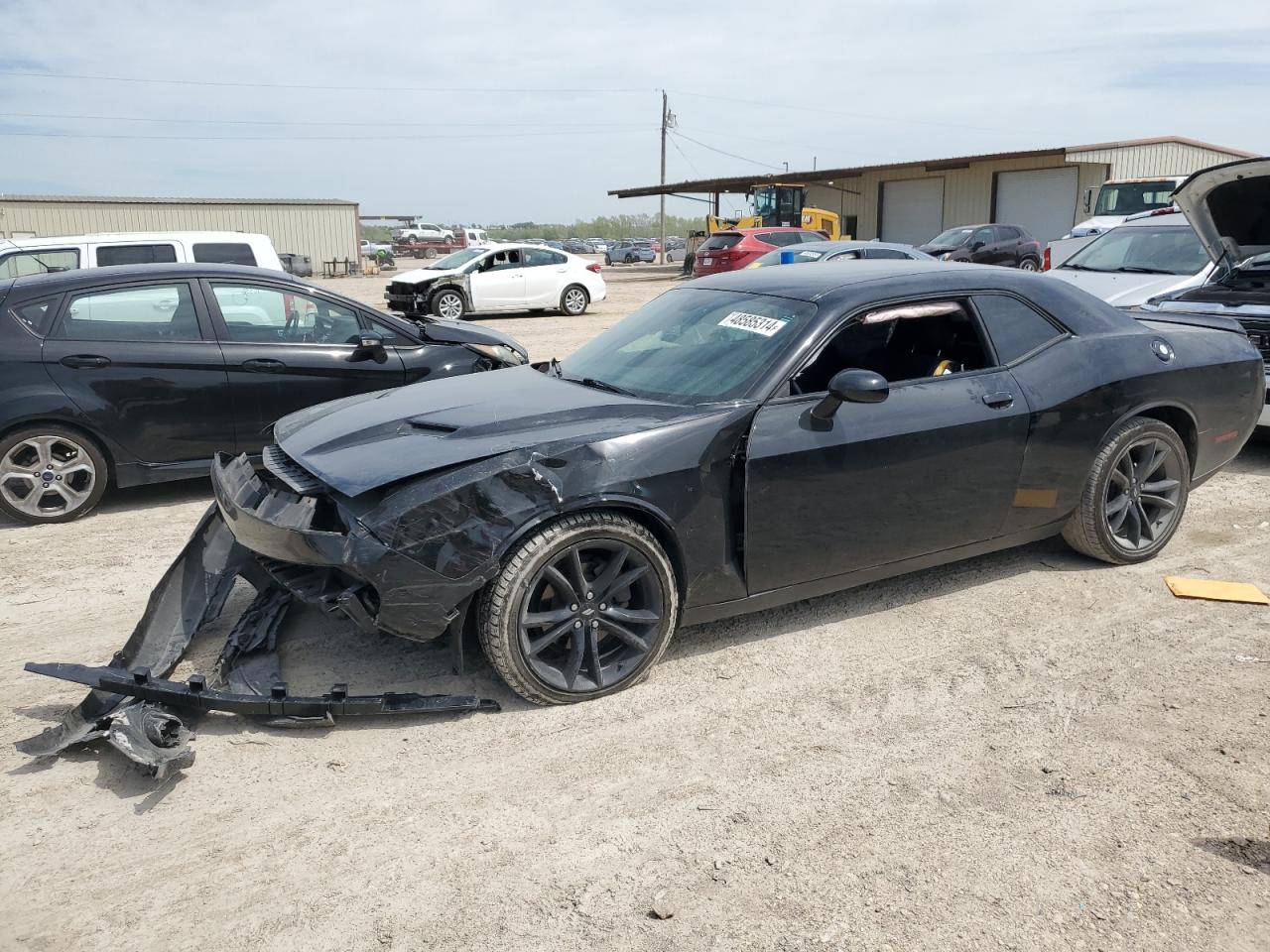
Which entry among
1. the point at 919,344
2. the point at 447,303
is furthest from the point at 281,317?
the point at 447,303

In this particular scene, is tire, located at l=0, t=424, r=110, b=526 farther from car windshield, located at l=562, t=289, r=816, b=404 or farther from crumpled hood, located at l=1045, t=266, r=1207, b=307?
crumpled hood, located at l=1045, t=266, r=1207, b=307

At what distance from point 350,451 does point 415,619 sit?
0.82 metres

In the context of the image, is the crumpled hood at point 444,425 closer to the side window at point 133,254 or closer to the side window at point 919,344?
the side window at point 919,344

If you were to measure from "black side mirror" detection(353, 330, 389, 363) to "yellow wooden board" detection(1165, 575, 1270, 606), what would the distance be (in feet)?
16.4

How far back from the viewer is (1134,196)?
84.6 ft

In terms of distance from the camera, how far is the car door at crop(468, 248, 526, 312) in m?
20.4

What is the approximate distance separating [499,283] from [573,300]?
1.73m

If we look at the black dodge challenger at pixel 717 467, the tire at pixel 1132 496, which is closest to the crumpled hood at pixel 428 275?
the black dodge challenger at pixel 717 467

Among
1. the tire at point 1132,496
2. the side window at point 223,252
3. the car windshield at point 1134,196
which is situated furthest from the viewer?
the car windshield at point 1134,196

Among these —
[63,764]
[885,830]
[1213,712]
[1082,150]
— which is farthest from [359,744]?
[1082,150]

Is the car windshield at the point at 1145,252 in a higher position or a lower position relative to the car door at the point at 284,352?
higher

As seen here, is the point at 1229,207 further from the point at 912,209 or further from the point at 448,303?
the point at 912,209

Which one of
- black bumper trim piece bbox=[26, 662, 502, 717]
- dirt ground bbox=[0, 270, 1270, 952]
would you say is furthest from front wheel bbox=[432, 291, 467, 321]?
black bumper trim piece bbox=[26, 662, 502, 717]

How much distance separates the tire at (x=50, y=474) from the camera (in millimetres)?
6312
